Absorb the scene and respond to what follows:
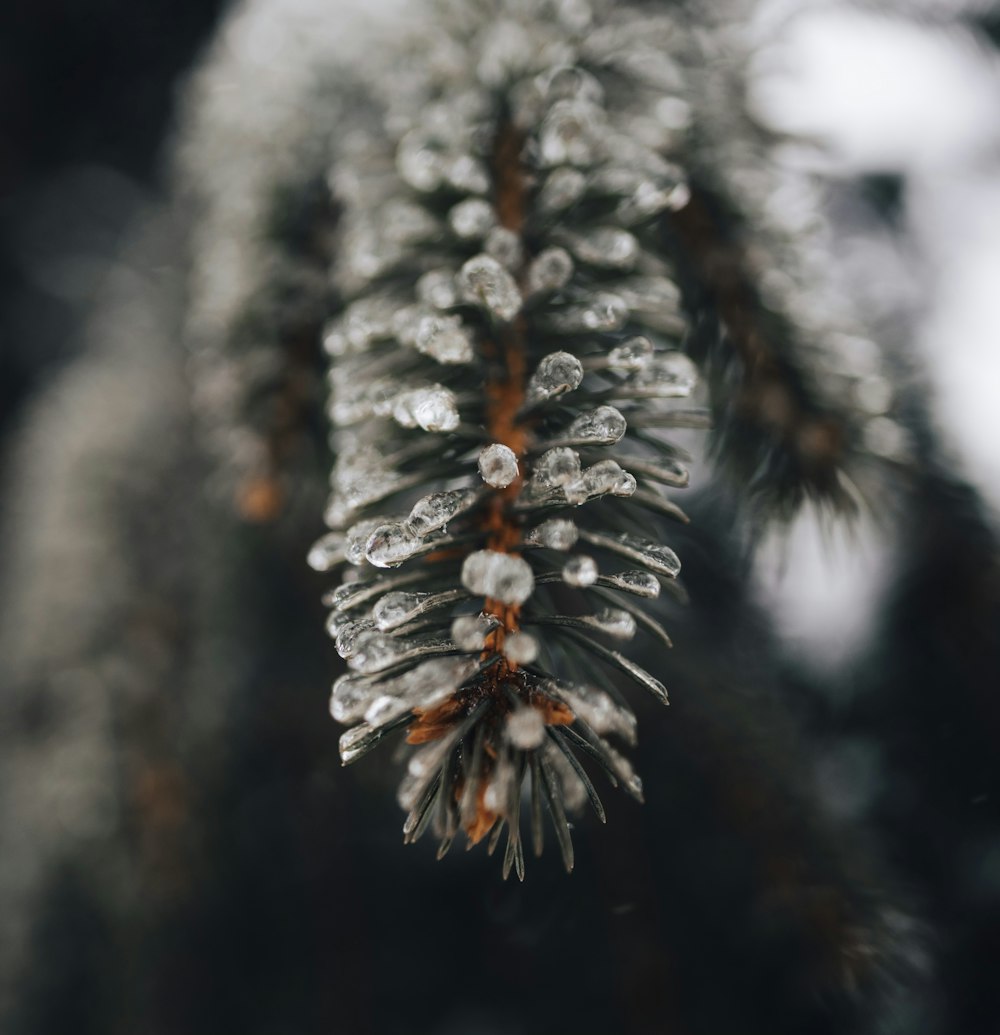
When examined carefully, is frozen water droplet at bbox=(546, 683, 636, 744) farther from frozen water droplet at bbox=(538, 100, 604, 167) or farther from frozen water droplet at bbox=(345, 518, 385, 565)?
frozen water droplet at bbox=(538, 100, 604, 167)

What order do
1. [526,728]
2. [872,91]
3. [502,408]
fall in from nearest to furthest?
[526,728] → [502,408] → [872,91]

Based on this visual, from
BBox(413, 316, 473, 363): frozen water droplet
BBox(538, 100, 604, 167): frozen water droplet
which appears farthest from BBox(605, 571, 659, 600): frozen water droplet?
BBox(538, 100, 604, 167): frozen water droplet

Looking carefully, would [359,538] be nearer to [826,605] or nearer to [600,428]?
[600,428]

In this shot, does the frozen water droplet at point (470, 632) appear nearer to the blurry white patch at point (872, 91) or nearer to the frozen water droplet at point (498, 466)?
the frozen water droplet at point (498, 466)

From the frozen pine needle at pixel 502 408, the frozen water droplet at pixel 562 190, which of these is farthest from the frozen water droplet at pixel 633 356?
the frozen water droplet at pixel 562 190

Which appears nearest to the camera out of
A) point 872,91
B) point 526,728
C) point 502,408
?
point 526,728

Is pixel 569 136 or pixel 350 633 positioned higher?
pixel 569 136

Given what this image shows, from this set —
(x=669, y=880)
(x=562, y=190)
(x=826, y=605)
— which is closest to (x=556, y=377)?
(x=562, y=190)

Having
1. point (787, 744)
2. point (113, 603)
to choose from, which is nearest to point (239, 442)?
point (113, 603)

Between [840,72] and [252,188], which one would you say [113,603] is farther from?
[840,72]
